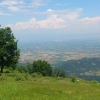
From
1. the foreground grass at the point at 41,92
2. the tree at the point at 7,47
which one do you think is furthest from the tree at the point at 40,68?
the foreground grass at the point at 41,92

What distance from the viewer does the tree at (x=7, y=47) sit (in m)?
50.9

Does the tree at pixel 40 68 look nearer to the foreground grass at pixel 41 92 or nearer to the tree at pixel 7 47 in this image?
the tree at pixel 7 47

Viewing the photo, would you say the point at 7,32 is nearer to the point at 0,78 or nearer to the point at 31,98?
the point at 0,78

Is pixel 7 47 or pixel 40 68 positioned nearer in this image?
pixel 7 47

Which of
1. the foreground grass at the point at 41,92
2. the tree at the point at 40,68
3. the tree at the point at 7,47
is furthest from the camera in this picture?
the tree at the point at 40,68

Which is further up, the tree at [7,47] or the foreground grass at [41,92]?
the tree at [7,47]

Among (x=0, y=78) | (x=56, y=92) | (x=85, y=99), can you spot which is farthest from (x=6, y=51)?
(x=85, y=99)

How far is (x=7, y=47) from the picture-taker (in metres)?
51.3

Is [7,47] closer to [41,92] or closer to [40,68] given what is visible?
[41,92]

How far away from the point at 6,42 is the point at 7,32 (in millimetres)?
2534

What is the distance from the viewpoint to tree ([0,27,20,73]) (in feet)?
167

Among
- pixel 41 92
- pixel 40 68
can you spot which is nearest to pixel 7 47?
pixel 41 92

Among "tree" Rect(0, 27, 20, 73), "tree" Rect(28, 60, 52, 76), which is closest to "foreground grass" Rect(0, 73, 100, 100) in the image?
"tree" Rect(0, 27, 20, 73)

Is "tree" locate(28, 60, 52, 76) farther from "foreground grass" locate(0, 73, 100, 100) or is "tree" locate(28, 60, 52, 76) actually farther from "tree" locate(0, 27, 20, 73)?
"foreground grass" locate(0, 73, 100, 100)
